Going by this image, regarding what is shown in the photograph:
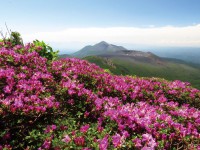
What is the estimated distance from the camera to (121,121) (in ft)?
22.1

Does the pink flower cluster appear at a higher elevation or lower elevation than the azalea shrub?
higher

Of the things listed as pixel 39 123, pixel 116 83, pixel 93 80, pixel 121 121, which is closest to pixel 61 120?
pixel 39 123

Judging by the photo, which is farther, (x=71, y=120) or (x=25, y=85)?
(x=25, y=85)

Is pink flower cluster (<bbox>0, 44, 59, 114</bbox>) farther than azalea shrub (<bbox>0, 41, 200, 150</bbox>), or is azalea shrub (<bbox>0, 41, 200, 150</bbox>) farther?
pink flower cluster (<bbox>0, 44, 59, 114</bbox>)

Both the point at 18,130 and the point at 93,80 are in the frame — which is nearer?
the point at 18,130

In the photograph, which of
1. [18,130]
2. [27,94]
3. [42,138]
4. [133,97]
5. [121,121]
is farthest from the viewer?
[133,97]

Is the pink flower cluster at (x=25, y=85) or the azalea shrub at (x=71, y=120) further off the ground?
the pink flower cluster at (x=25, y=85)

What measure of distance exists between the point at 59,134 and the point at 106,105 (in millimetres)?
2121

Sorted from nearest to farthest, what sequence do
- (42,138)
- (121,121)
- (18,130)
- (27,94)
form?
(42,138), (18,130), (121,121), (27,94)

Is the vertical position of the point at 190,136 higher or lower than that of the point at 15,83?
lower

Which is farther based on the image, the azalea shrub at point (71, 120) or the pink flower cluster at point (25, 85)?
the pink flower cluster at point (25, 85)

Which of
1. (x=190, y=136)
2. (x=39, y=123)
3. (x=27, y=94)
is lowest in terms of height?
(x=190, y=136)

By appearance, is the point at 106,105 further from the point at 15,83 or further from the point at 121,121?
the point at 15,83

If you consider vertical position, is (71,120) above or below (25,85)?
below
